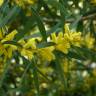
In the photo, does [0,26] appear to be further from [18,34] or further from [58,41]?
[58,41]

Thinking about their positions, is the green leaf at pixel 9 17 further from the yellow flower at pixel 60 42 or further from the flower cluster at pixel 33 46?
the yellow flower at pixel 60 42

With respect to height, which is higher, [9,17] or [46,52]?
[9,17]

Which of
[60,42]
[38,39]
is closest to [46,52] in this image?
[60,42]

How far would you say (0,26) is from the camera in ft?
3.58

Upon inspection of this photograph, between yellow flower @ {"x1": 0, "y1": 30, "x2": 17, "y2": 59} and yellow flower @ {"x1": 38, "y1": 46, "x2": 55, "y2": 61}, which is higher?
yellow flower @ {"x1": 0, "y1": 30, "x2": 17, "y2": 59}

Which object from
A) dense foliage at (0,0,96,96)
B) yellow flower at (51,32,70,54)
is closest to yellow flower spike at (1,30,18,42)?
dense foliage at (0,0,96,96)

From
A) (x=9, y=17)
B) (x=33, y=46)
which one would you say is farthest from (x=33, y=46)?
(x=9, y=17)

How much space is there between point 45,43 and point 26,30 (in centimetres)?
8

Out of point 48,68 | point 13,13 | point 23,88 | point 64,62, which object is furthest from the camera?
point 48,68

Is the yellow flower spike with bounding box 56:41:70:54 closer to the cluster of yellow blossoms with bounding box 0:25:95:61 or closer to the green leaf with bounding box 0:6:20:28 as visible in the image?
the cluster of yellow blossoms with bounding box 0:25:95:61

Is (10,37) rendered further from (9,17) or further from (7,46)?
(9,17)

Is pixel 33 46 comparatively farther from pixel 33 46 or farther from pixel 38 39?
pixel 38 39

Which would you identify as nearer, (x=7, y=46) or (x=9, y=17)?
(x=7, y=46)

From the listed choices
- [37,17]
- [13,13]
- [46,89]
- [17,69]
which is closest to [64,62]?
[17,69]
